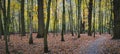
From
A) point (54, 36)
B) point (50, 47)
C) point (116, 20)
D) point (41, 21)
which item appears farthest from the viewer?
point (54, 36)

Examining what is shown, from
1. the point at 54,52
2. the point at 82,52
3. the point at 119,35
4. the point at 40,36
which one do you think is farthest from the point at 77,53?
the point at 40,36

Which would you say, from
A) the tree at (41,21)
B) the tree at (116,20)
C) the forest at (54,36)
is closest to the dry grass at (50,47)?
the forest at (54,36)

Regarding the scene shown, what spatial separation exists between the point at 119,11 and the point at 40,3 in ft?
40.1

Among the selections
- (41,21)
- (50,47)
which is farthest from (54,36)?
(50,47)

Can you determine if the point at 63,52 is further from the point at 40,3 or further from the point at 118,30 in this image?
the point at 40,3

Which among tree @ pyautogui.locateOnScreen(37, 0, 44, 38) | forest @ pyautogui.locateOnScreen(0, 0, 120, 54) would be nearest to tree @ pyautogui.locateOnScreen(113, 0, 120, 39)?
forest @ pyautogui.locateOnScreen(0, 0, 120, 54)

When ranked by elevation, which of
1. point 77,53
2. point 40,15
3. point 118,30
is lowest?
point 77,53

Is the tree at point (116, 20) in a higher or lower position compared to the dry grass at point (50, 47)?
higher

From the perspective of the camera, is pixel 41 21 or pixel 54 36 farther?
pixel 54 36

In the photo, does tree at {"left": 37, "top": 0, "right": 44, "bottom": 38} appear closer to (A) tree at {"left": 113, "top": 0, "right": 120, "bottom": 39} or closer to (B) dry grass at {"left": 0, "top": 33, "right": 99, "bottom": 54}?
(B) dry grass at {"left": 0, "top": 33, "right": 99, "bottom": 54}

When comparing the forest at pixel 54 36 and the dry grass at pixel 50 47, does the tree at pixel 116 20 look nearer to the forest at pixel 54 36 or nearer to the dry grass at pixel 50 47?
the forest at pixel 54 36

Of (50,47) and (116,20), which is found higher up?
(116,20)

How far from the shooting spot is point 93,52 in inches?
736

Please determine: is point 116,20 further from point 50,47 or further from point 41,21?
point 41,21
